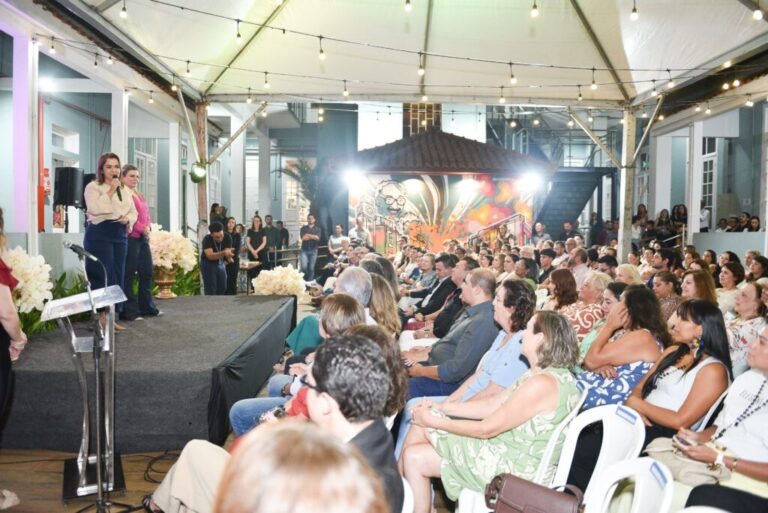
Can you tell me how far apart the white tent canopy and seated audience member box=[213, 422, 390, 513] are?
8107 millimetres

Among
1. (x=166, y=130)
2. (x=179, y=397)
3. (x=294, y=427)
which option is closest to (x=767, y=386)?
(x=294, y=427)

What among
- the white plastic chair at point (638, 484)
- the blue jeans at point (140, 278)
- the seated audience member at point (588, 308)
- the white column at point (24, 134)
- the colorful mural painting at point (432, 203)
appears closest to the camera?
the white plastic chair at point (638, 484)

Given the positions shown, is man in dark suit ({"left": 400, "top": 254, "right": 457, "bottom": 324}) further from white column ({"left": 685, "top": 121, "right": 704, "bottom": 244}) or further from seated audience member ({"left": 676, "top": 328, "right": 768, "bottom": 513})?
white column ({"left": 685, "top": 121, "right": 704, "bottom": 244})

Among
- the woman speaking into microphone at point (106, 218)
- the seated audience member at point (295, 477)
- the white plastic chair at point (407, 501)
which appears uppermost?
the woman speaking into microphone at point (106, 218)

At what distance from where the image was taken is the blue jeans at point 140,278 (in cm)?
561

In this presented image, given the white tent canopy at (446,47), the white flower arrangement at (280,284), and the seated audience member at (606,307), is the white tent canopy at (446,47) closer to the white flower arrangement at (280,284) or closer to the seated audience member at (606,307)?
the white flower arrangement at (280,284)

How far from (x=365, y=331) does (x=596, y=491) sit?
104 centimetres

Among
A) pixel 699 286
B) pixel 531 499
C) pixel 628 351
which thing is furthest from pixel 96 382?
pixel 699 286

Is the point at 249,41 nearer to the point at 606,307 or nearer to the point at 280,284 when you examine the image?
the point at 280,284

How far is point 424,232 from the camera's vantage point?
1758 centimetres

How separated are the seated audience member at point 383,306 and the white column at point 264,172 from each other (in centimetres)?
1457

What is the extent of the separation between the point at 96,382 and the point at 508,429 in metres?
1.80

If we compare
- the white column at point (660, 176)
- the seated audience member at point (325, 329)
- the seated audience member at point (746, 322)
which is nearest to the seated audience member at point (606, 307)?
the seated audience member at point (746, 322)

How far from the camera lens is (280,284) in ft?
26.6
